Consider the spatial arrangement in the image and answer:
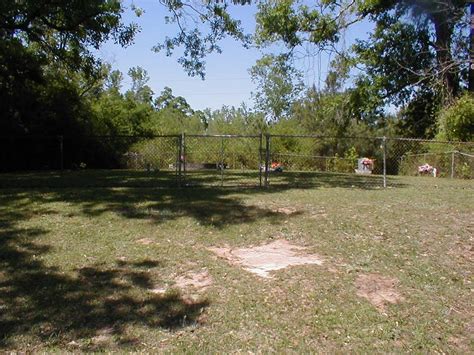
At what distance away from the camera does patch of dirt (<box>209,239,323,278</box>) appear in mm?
5570

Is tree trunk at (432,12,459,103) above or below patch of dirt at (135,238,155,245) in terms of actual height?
above

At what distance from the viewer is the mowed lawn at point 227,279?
13.1ft

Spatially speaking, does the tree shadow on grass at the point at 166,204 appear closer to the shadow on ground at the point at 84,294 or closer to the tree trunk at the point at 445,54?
the shadow on ground at the point at 84,294

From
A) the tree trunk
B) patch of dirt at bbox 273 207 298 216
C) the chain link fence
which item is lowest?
patch of dirt at bbox 273 207 298 216

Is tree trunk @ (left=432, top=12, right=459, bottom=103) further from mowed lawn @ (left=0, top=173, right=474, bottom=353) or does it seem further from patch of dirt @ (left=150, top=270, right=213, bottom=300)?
patch of dirt @ (left=150, top=270, right=213, bottom=300)

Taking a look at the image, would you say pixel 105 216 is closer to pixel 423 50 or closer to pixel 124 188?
pixel 124 188

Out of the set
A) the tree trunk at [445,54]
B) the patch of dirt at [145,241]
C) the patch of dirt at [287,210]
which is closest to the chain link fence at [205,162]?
the tree trunk at [445,54]

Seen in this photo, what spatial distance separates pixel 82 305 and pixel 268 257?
2.41 m

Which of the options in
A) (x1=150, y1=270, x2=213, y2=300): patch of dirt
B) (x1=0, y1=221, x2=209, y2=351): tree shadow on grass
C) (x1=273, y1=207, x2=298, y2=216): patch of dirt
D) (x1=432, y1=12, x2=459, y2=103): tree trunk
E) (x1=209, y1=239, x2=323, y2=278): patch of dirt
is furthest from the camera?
(x1=432, y1=12, x2=459, y2=103): tree trunk

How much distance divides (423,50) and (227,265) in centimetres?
2008

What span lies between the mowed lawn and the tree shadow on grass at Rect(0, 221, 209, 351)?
2cm

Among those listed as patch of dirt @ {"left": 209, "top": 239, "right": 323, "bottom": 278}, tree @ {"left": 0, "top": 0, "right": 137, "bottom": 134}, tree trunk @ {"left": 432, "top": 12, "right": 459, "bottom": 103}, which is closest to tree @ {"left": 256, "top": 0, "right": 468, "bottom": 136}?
tree trunk @ {"left": 432, "top": 12, "right": 459, "bottom": 103}

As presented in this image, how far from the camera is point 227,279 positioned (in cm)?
514

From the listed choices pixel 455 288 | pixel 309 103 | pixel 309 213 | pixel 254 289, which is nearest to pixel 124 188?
pixel 309 213
